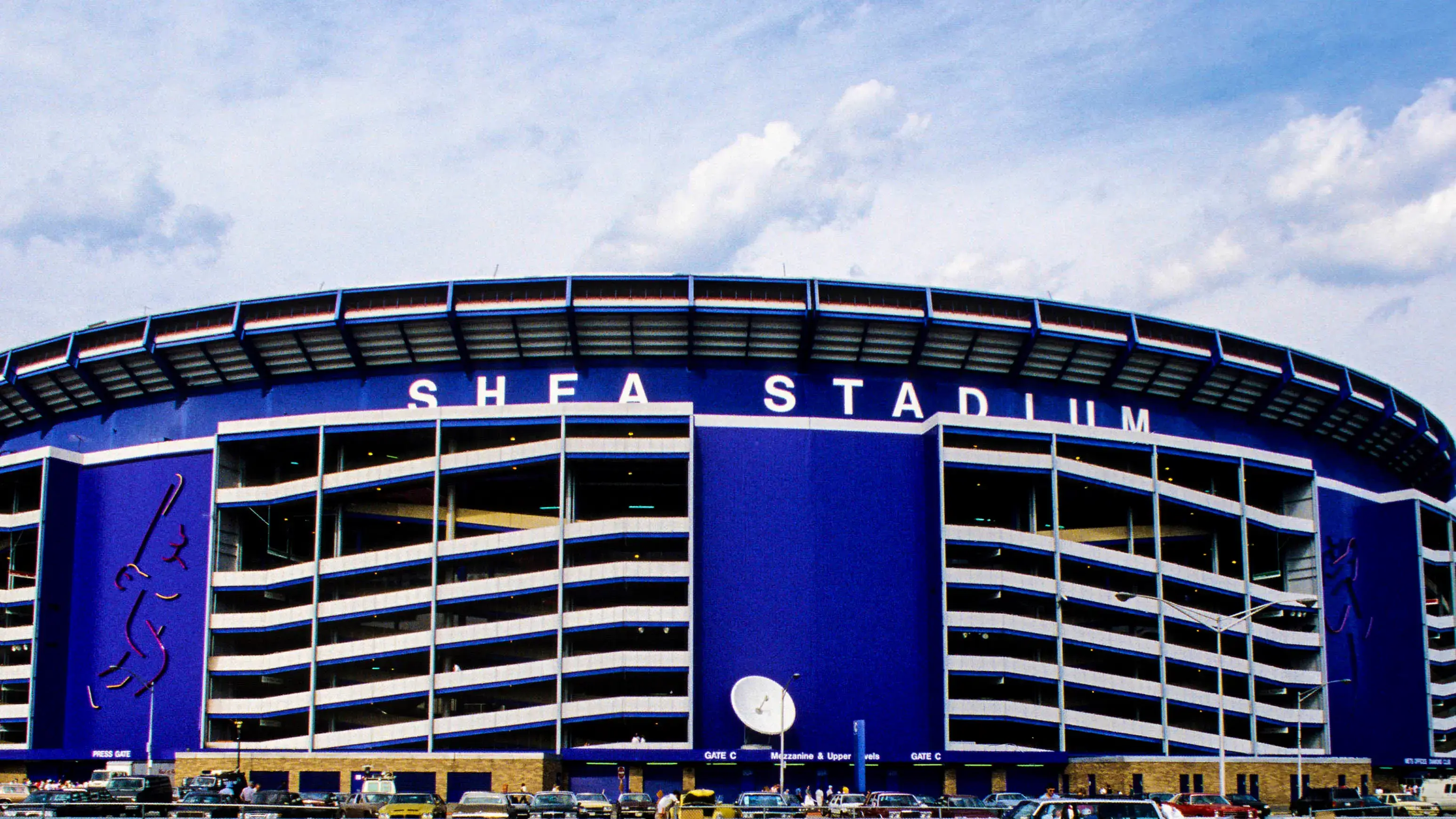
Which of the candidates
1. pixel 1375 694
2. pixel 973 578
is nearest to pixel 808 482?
pixel 973 578

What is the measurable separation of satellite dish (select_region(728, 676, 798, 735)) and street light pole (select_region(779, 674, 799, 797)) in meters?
0.07

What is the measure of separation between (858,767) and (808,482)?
16.5m

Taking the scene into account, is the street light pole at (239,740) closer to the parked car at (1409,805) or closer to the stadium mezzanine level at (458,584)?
the stadium mezzanine level at (458,584)

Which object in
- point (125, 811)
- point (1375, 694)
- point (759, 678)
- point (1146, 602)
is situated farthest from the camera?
point (1375, 694)

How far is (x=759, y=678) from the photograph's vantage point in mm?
81875

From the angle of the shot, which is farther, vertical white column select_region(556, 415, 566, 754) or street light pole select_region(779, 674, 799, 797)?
vertical white column select_region(556, 415, 566, 754)

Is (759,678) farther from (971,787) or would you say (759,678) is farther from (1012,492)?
(1012,492)

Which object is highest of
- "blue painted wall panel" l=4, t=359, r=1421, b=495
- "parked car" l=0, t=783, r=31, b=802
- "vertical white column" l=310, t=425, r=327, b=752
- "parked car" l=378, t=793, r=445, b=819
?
"blue painted wall panel" l=4, t=359, r=1421, b=495

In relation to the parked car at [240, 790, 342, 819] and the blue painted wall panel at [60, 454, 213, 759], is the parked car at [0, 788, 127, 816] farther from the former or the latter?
the blue painted wall panel at [60, 454, 213, 759]

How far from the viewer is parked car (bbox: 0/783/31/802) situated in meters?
70.8

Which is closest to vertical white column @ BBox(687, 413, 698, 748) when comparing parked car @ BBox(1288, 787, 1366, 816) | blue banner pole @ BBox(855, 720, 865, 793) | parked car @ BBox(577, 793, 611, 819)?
blue banner pole @ BBox(855, 720, 865, 793)

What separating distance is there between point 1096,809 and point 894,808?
1861cm

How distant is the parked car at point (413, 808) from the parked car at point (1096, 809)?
26.7 meters

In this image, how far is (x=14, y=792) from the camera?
245ft
